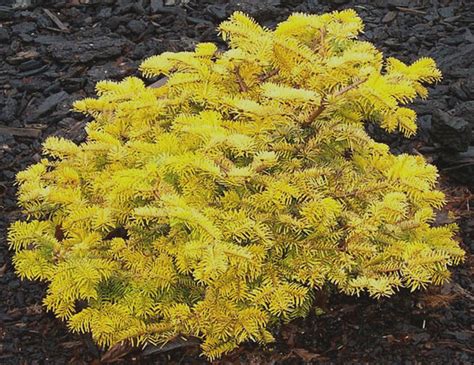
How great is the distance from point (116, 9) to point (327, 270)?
3.47 m

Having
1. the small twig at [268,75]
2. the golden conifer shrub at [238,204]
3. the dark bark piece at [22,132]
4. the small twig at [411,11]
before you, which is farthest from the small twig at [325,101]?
the small twig at [411,11]

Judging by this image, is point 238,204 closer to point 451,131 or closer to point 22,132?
point 451,131

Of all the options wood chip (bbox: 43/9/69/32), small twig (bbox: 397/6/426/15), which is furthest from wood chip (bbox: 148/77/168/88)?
small twig (bbox: 397/6/426/15)

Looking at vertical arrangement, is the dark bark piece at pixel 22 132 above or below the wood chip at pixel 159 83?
below

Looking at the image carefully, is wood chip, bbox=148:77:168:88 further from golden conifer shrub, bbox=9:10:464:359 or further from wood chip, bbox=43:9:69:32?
wood chip, bbox=43:9:69:32

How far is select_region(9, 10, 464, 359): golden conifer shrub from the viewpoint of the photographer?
2955 millimetres

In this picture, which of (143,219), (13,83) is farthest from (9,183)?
(143,219)

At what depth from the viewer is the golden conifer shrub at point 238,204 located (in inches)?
116

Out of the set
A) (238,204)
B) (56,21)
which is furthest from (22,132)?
(238,204)

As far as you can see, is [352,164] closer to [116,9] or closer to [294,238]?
[294,238]

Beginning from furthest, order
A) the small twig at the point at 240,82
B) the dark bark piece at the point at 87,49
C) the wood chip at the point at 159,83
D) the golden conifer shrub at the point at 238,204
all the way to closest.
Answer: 1. the dark bark piece at the point at 87,49
2. the wood chip at the point at 159,83
3. the small twig at the point at 240,82
4. the golden conifer shrub at the point at 238,204

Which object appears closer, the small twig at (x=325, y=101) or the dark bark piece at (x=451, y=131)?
the small twig at (x=325, y=101)

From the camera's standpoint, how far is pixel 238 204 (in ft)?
10.1

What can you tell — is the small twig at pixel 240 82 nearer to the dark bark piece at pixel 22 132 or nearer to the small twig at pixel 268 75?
the small twig at pixel 268 75
